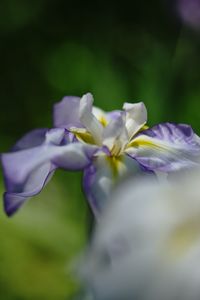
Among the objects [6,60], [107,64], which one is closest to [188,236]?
[107,64]

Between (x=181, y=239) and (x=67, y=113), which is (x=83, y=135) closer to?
(x=67, y=113)

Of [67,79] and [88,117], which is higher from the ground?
[88,117]

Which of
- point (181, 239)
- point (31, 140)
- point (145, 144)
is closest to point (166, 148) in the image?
point (145, 144)

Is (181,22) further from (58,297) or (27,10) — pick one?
(58,297)

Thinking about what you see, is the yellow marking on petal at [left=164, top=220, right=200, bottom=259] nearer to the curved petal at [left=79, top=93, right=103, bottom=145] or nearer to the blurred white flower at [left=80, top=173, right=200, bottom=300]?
the blurred white flower at [left=80, top=173, right=200, bottom=300]

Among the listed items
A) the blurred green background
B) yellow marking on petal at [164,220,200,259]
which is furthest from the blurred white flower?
the blurred green background

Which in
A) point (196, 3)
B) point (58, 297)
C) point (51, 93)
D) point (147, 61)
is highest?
point (196, 3)

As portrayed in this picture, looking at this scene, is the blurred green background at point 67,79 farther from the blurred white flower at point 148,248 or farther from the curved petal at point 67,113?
the blurred white flower at point 148,248
